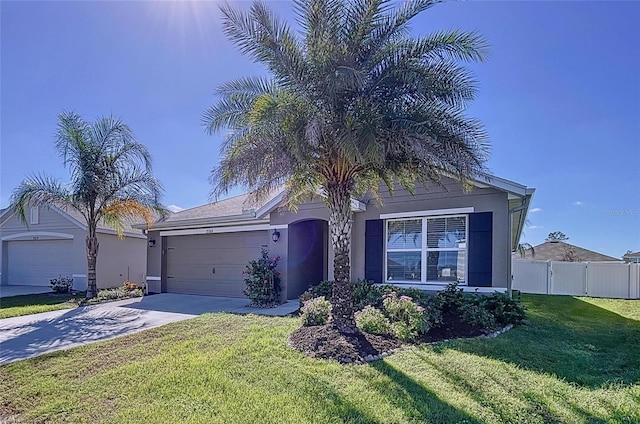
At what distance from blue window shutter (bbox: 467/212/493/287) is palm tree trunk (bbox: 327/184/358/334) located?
4.06 meters

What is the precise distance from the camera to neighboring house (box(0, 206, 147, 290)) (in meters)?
17.4

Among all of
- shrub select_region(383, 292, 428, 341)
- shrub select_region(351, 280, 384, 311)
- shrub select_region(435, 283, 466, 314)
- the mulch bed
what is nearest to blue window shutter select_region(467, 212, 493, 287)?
shrub select_region(435, 283, 466, 314)

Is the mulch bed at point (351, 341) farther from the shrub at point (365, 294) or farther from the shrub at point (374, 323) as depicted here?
the shrub at point (365, 294)

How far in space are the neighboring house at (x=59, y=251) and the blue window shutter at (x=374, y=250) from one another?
12.7 meters

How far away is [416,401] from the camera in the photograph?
450 centimetres

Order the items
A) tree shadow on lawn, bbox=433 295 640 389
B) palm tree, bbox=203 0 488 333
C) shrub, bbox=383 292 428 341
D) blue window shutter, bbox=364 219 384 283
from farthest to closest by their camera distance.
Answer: blue window shutter, bbox=364 219 384 283 < shrub, bbox=383 292 428 341 < palm tree, bbox=203 0 488 333 < tree shadow on lawn, bbox=433 295 640 389

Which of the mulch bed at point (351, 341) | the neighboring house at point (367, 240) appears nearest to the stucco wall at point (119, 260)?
the neighboring house at point (367, 240)

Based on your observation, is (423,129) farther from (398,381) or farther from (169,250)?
(169,250)

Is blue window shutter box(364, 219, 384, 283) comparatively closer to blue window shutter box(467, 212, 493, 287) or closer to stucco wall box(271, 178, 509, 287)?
stucco wall box(271, 178, 509, 287)

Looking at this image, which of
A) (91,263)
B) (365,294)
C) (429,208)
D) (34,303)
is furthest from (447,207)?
(34,303)

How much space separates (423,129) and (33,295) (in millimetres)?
16821

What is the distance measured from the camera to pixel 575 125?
1282 cm

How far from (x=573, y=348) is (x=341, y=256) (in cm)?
468

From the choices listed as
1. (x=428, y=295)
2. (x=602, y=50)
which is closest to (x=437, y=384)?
(x=428, y=295)
